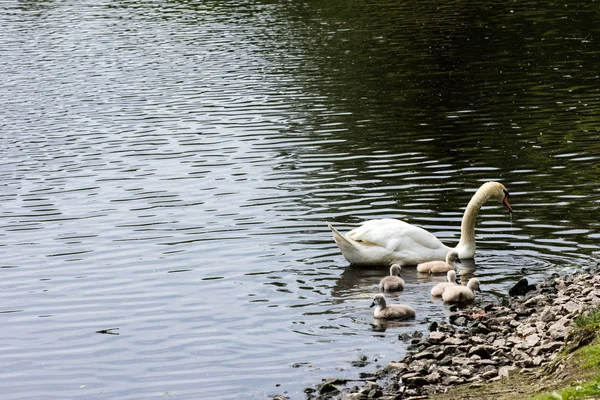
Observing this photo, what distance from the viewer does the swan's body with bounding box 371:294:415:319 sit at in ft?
49.7

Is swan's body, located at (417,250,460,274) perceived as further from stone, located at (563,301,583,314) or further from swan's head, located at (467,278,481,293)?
stone, located at (563,301,583,314)

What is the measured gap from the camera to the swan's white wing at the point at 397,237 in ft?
59.5

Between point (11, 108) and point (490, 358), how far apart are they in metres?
27.2

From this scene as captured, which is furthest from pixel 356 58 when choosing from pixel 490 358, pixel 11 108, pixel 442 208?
pixel 490 358

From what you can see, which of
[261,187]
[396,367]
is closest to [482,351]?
Answer: [396,367]

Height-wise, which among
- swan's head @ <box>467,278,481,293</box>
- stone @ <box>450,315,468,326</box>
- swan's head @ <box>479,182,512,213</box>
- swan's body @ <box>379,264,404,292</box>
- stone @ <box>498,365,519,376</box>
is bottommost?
swan's body @ <box>379,264,404,292</box>

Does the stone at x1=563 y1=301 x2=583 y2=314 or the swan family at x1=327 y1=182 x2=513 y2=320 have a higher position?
the stone at x1=563 y1=301 x2=583 y2=314

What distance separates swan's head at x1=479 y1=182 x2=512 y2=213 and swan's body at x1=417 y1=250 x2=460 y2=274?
160 cm

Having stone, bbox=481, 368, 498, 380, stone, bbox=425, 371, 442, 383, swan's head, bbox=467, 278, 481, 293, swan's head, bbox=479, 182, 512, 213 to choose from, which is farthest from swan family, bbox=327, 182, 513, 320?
stone, bbox=481, 368, 498, 380

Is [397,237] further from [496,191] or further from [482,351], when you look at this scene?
[482,351]

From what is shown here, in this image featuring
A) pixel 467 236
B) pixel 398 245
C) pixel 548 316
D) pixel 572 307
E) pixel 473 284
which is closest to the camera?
pixel 548 316

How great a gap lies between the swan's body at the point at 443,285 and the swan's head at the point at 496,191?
2774 millimetres

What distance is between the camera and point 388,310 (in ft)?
49.7

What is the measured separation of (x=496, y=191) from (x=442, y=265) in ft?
7.58
